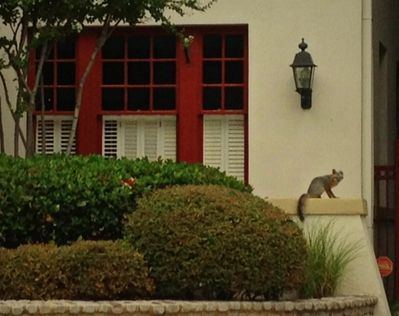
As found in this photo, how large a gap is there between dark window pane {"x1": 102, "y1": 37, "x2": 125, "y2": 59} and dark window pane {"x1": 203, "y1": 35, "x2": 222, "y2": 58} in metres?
1.12

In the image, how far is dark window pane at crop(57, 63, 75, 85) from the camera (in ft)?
61.9

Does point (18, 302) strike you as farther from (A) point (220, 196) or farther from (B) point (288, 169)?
(B) point (288, 169)

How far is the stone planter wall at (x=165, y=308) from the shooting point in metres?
12.7

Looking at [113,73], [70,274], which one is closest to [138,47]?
[113,73]

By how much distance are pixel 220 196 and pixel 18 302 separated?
7.89ft

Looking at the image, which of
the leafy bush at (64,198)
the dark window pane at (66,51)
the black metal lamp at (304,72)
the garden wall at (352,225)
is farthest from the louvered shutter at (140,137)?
the leafy bush at (64,198)

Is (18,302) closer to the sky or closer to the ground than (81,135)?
closer to the ground

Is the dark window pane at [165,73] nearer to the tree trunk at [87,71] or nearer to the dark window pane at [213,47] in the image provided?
the dark window pane at [213,47]

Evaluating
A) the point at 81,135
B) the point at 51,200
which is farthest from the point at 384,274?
the point at 51,200

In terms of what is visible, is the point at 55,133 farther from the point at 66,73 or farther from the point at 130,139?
the point at 130,139

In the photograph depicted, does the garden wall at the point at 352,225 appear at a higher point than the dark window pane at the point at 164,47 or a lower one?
lower

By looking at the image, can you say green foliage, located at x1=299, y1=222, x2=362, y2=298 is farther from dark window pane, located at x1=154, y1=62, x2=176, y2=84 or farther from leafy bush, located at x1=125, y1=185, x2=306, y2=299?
dark window pane, located at x1=154, y1=62, x2=176, y2=84

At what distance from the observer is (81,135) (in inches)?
739

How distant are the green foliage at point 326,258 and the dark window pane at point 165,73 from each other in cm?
351
